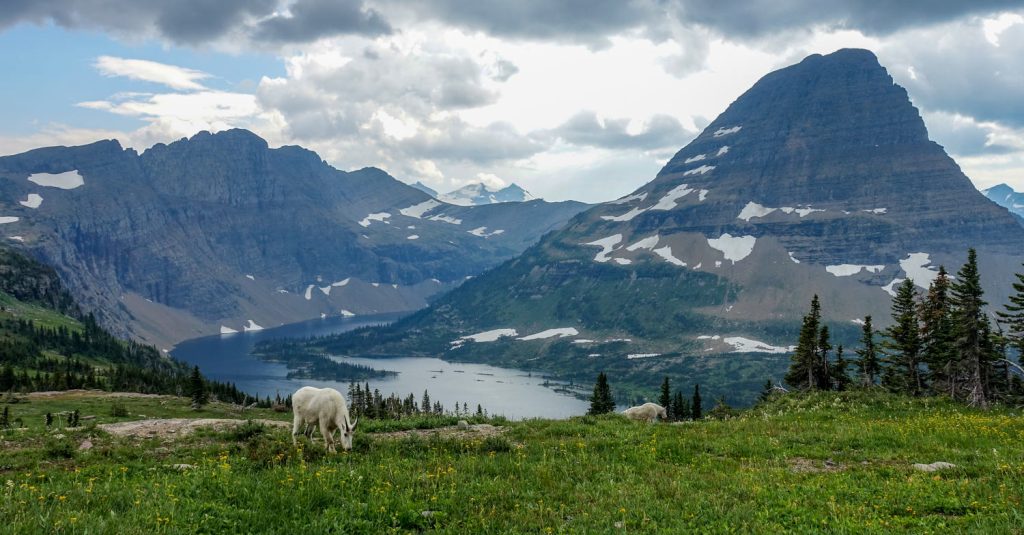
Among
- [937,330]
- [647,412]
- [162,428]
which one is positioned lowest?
[647,412]

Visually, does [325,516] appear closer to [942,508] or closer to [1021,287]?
[942,508]

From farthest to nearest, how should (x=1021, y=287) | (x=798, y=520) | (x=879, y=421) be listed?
(x=1021, y=287) < (x=879, y=421) < (x=798, y=520)

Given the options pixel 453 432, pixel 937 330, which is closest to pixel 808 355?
pixel 937 330

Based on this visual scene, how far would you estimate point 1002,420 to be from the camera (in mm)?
25906

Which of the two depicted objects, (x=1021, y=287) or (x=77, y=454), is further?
(x=1021, y=287)

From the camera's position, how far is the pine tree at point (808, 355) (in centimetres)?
6825

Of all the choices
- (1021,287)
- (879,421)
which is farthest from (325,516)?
(1021,287)

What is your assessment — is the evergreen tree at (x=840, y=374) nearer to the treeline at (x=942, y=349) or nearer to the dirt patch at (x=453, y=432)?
the treeline at (x=942, y=349)

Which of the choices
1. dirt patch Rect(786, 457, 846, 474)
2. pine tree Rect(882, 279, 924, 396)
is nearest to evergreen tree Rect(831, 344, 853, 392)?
pine tree Rect(882, 279, 924, 396)

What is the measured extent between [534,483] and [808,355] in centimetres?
6393

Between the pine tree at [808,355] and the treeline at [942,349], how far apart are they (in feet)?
0.34

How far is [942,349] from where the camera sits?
55.8 meters

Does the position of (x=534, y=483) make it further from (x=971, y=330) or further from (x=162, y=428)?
(x=971, y=330)

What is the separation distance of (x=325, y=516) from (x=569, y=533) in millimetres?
4794
